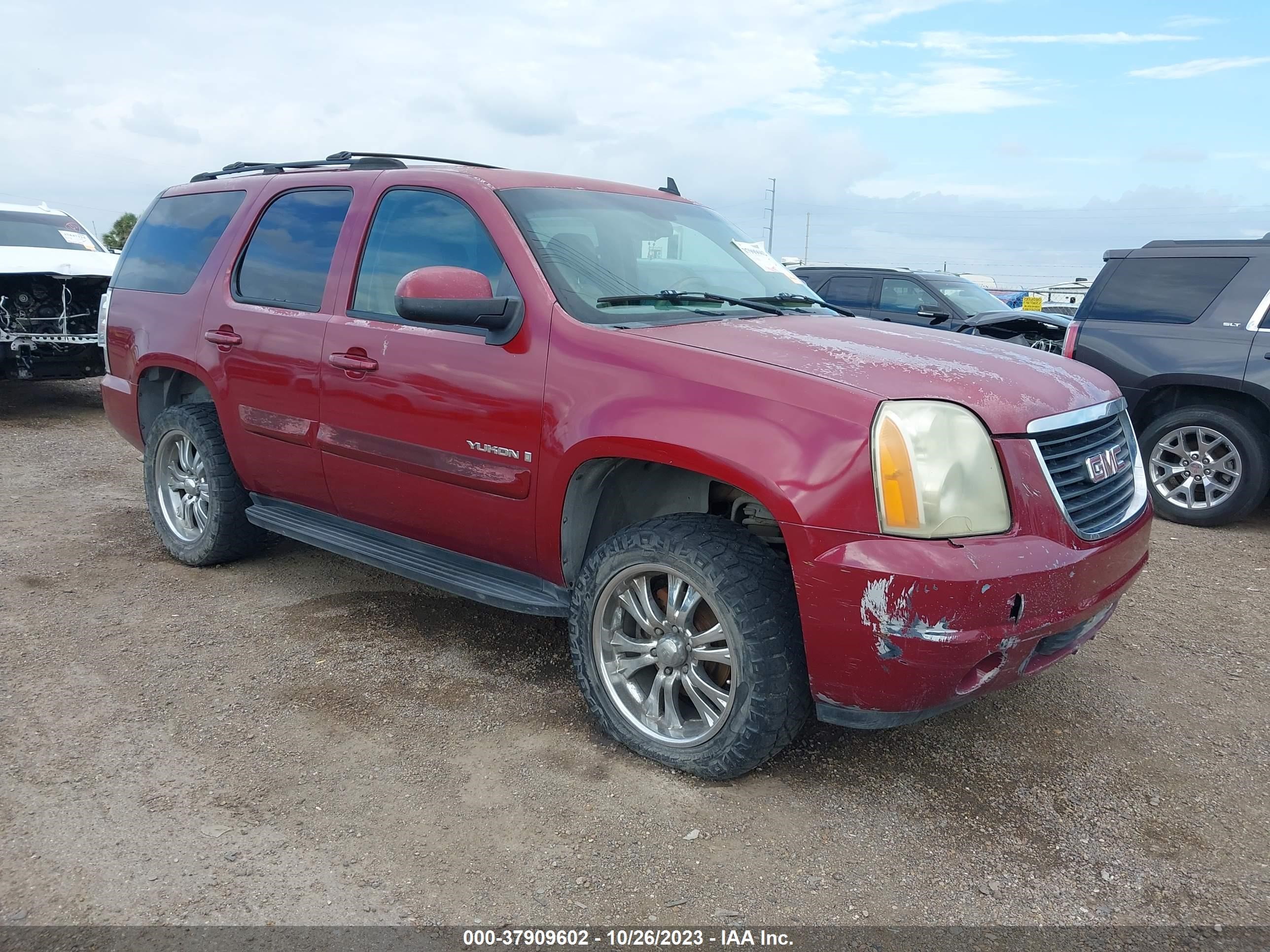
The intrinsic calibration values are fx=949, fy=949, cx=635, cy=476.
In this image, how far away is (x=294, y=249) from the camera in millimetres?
4133

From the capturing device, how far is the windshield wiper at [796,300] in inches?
149

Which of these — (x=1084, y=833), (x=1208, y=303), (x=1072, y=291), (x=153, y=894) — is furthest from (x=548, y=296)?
(x=1072, y=291)

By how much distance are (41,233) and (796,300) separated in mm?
9467

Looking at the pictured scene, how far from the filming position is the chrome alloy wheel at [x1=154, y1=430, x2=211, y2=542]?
15.6 feet

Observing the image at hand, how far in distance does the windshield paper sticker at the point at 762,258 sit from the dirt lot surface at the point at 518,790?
188 cm

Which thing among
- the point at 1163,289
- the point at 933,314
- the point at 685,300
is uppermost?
the point at 1163,289

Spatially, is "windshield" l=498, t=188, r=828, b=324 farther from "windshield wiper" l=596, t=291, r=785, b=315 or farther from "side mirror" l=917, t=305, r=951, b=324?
"side mirror" l=917, t=305, r=951, b=324

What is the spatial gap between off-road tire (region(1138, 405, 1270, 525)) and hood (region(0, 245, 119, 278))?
8870 millimetres

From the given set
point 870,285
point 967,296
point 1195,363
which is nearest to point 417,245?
point 1195,363

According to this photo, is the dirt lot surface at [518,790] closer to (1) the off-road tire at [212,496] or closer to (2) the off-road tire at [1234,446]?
(1) the off-road tire at [212,496]

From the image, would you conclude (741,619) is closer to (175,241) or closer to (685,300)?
(685,300)

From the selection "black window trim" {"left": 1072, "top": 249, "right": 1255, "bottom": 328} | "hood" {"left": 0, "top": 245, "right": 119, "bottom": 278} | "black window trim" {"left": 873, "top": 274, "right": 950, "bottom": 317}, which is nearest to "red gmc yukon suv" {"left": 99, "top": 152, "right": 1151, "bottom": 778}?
"black window trim" {"left": 1072, "top": 249, "right": 1255, "bottom": 328}


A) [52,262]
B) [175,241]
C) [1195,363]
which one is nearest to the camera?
[175,241]

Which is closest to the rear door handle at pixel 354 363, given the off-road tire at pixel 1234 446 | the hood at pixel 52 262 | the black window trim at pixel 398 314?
the black window trim at pixel 398 314
